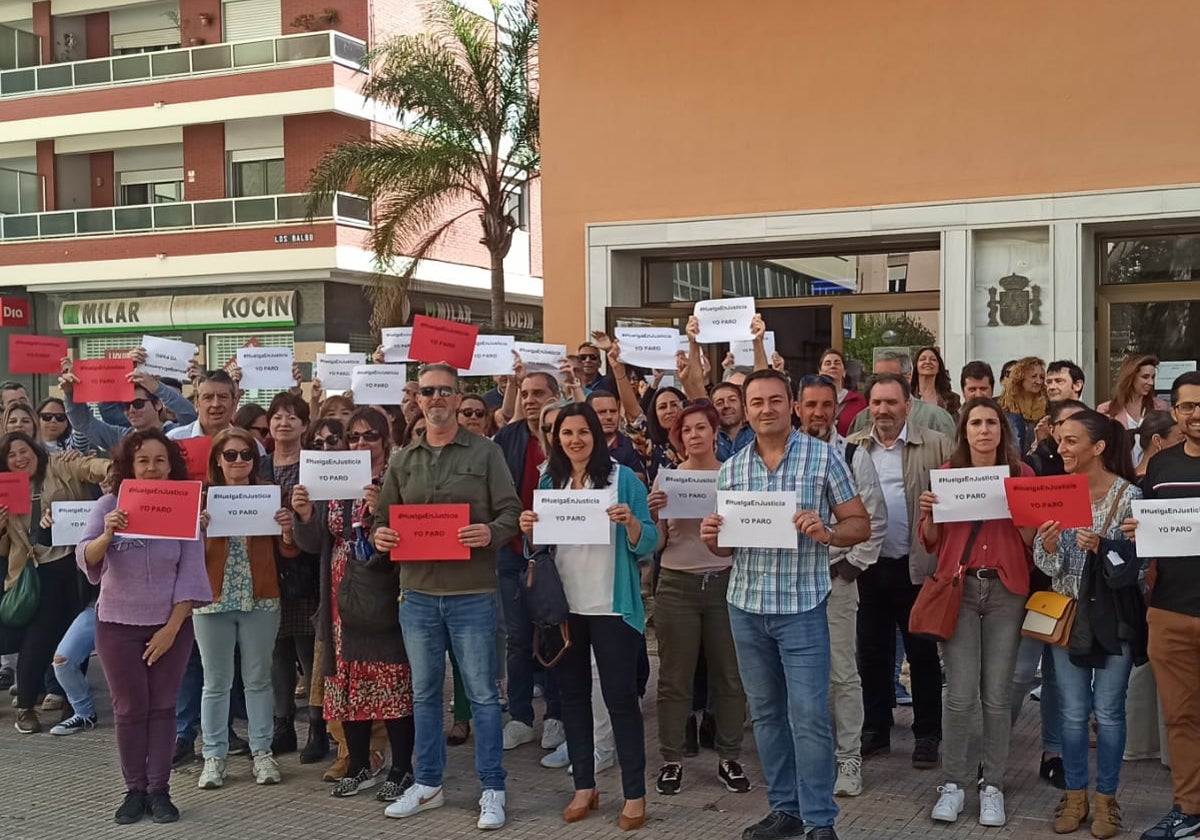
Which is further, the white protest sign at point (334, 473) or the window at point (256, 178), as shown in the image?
the window at point (256, 178)

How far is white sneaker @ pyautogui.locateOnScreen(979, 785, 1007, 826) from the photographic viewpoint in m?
6.03

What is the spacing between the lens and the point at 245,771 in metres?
7.33

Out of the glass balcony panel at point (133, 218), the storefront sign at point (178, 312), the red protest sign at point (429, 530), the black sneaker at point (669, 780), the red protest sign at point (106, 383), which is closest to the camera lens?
the red protest sign at point (429, 530)

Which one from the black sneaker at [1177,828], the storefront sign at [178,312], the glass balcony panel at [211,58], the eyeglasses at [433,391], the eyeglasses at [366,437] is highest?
the glass balcony panel at [211,58]

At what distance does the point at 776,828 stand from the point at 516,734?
2282 mm

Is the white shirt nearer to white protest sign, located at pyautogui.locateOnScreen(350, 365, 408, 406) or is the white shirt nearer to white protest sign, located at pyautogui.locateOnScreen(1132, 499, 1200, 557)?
white protest sign, located at pyautogui.locateOnScreen(1132, 499, 1200, 557)

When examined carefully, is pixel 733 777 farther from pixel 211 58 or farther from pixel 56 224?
pixel 56 224

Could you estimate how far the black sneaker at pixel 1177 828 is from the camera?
18.7ft

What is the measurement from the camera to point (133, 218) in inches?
1193

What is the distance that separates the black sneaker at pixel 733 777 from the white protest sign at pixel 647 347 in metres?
3.18

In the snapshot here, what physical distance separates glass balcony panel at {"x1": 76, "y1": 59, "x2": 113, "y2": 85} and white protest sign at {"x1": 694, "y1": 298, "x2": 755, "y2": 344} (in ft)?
86.3

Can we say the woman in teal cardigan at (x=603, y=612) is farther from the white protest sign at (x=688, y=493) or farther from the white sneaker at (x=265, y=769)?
the white sneaker at (x=265, y=769)

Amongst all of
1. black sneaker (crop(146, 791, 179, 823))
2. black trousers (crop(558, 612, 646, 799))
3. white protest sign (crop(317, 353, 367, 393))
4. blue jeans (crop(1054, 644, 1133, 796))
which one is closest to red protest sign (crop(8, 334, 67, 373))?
white protest sign (crop(317, 353, 367, 393))

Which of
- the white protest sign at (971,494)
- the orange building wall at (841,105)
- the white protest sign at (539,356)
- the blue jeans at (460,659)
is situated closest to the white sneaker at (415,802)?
the blue jeans at (460,659)
